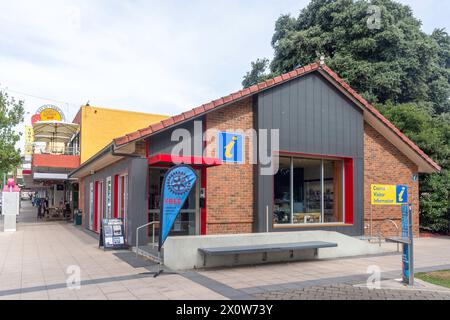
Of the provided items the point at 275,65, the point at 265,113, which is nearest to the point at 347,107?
the point at 265,113

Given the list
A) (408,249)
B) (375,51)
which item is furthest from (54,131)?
(408,249)

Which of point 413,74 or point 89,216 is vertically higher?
point 413,74

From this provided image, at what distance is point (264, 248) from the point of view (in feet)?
28.6

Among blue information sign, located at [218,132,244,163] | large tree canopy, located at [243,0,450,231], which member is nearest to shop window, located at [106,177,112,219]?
blue information sign, located at [218,132,244,163]

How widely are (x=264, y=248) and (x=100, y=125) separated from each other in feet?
58.0

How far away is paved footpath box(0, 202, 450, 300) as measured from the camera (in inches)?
251

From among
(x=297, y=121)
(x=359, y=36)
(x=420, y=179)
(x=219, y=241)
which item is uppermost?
(x=359, y=36)

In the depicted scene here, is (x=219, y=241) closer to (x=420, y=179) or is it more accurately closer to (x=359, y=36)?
(x=420, y=179)

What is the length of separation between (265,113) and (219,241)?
466 centimetres

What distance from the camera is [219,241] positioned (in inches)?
345

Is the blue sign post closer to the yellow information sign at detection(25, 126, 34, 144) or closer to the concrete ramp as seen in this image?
the concrete ramp

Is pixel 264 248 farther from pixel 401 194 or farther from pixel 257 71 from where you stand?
A: pixel 257 71

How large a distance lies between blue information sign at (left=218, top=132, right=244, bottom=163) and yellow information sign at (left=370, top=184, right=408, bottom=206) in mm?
5203
